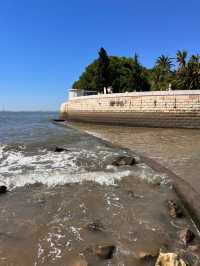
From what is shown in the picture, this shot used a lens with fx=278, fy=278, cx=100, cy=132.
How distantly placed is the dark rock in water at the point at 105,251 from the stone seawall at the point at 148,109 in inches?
703

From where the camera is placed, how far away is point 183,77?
2867 centimetres

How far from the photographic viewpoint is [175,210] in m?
4.53

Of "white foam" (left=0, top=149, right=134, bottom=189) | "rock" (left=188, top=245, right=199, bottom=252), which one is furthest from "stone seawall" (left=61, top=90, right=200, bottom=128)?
"rock" (left=188, top=245, right=199, bottom=252)

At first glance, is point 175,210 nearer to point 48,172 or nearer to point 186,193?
point 186,193

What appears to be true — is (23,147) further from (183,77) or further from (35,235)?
(183,77)

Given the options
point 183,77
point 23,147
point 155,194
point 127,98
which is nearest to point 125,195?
point 155,194

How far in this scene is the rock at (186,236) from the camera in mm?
3574

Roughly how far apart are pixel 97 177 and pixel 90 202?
1558 mm

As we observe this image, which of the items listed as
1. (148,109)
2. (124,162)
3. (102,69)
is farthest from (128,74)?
(124,162)

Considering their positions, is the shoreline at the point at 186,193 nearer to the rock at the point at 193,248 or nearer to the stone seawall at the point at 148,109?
the rock at the point at 193,248

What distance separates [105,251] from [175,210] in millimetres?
1646

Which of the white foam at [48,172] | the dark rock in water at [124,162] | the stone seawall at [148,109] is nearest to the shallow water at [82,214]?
Result: the white foam at [48,172]

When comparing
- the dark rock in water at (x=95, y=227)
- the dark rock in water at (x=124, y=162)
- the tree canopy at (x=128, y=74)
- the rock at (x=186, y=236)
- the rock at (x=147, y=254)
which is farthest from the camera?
the tree canopy at (x=128, y=74)

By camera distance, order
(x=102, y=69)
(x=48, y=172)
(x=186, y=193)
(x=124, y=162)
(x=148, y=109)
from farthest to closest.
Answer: (x=102, y=69)
(x=148, y=109)
(x=124, y=162)
(x=48, y=172)
(x=186, y=193)
